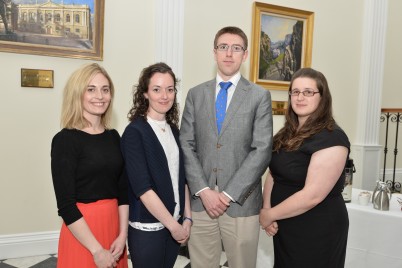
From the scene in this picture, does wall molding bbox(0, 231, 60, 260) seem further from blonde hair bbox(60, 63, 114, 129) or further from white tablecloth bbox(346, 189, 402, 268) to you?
white tablecloth bbox(346, 189, 402, 268)

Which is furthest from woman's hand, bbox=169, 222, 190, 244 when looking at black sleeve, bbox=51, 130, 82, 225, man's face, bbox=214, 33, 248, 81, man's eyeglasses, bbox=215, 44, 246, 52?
man's eyeglasses, bbox=215, 44, 246, 52

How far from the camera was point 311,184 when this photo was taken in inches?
73.9

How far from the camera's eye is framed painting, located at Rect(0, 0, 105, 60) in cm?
337

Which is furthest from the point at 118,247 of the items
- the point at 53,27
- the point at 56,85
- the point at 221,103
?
the point at 53,27

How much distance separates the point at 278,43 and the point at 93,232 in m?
3.84

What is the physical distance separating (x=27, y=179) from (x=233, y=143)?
7.86 ft

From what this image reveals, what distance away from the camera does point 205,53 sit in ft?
14.2

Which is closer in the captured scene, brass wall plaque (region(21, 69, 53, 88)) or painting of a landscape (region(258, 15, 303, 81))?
brass wall plaque (region(21, 69, 53, 88))

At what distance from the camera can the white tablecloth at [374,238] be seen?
248cm

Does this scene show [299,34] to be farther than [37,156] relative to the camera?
Yes

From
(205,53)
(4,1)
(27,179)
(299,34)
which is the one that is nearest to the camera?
(4,1)

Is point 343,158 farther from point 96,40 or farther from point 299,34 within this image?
point 299,34

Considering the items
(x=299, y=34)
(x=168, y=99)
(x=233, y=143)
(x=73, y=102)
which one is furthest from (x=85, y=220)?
(x=299, y=34)

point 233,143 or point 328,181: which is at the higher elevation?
point 233,143
